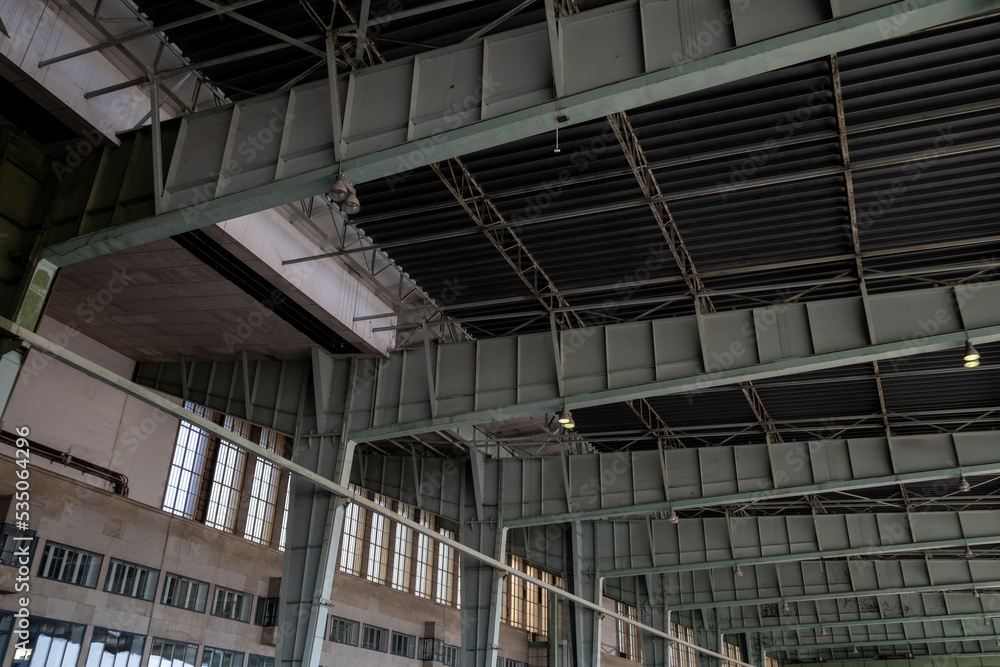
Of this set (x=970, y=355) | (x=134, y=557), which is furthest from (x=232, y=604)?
(x=970, y=355)

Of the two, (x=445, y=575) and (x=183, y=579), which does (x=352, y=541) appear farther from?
(x=183, y=579)

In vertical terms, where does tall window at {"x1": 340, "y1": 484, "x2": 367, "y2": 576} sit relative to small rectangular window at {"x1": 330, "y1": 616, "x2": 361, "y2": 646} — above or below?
above

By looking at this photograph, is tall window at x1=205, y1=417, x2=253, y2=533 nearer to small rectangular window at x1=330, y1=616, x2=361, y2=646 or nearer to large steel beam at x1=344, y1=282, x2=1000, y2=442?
small rectangular window at x1=330, y1=616, x2=361, y2=646

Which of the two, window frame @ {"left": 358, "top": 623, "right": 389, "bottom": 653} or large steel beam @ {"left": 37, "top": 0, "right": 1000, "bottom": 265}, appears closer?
large steel beam @ {"left": 37, "top": 0, "right": 1000, "bottom": 265}

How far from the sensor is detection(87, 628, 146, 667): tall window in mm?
25172

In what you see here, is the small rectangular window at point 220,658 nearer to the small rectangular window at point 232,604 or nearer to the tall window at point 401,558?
the small rectangular window at point 232,604

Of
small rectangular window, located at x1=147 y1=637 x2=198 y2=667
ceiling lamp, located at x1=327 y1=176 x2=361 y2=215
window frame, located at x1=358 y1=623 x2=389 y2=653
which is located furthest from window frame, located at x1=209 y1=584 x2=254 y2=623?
ceiling lamp, located at x1=327 y1=176 x2=361 y2=215

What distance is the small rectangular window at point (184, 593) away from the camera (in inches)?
1105

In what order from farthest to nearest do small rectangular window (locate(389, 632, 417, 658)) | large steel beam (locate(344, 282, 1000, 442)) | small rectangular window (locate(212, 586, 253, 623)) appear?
small rectangular window (locate(389, 632, 417, 658))
small rectangular window (locate(212, 586, 253, 623))
large steel beam (locate(344, 282, 1000, 442))

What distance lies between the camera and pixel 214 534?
3028cm

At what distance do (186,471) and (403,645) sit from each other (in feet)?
52.4

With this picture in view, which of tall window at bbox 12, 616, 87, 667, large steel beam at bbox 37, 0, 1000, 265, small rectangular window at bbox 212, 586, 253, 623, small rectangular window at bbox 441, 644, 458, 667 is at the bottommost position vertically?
tall window at bbox 12, 616, 87, 667

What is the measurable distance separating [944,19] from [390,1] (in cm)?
1022

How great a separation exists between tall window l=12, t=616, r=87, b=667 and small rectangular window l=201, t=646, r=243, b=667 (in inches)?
214
